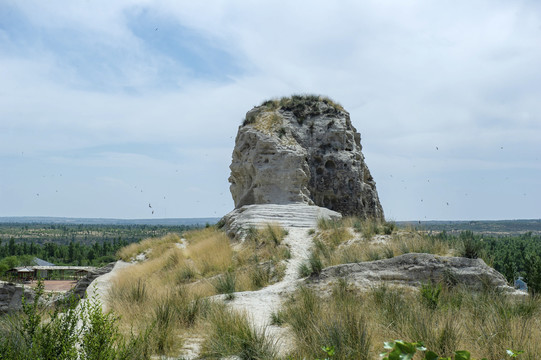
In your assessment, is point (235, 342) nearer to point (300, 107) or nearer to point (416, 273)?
point (416, 273)

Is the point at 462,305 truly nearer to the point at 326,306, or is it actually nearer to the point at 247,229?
the point at 326,306

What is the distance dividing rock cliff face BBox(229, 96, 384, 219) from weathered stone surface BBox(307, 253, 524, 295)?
358 inches

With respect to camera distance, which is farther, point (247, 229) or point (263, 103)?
point (263, 103)

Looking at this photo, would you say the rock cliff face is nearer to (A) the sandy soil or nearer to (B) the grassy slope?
(A) the sandy soil

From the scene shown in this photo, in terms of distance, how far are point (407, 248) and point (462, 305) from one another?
3637 millimetres

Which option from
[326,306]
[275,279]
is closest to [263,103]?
[275,279]

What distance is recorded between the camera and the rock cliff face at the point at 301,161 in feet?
58.6

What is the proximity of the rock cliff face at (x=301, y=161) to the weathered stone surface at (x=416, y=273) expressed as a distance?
9.09 m

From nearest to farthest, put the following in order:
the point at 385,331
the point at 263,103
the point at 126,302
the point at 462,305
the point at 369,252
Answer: the point at 385,331 < the point at 462,305 < the point at 126,302 < the point at 369,252 < the point at 263,103

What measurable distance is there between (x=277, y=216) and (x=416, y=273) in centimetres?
786

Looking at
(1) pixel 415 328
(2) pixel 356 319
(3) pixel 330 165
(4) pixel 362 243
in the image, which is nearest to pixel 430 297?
(1) pixel 415 328

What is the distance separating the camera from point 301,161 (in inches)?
715

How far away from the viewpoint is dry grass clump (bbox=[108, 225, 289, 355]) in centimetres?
574

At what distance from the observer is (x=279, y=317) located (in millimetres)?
6203
